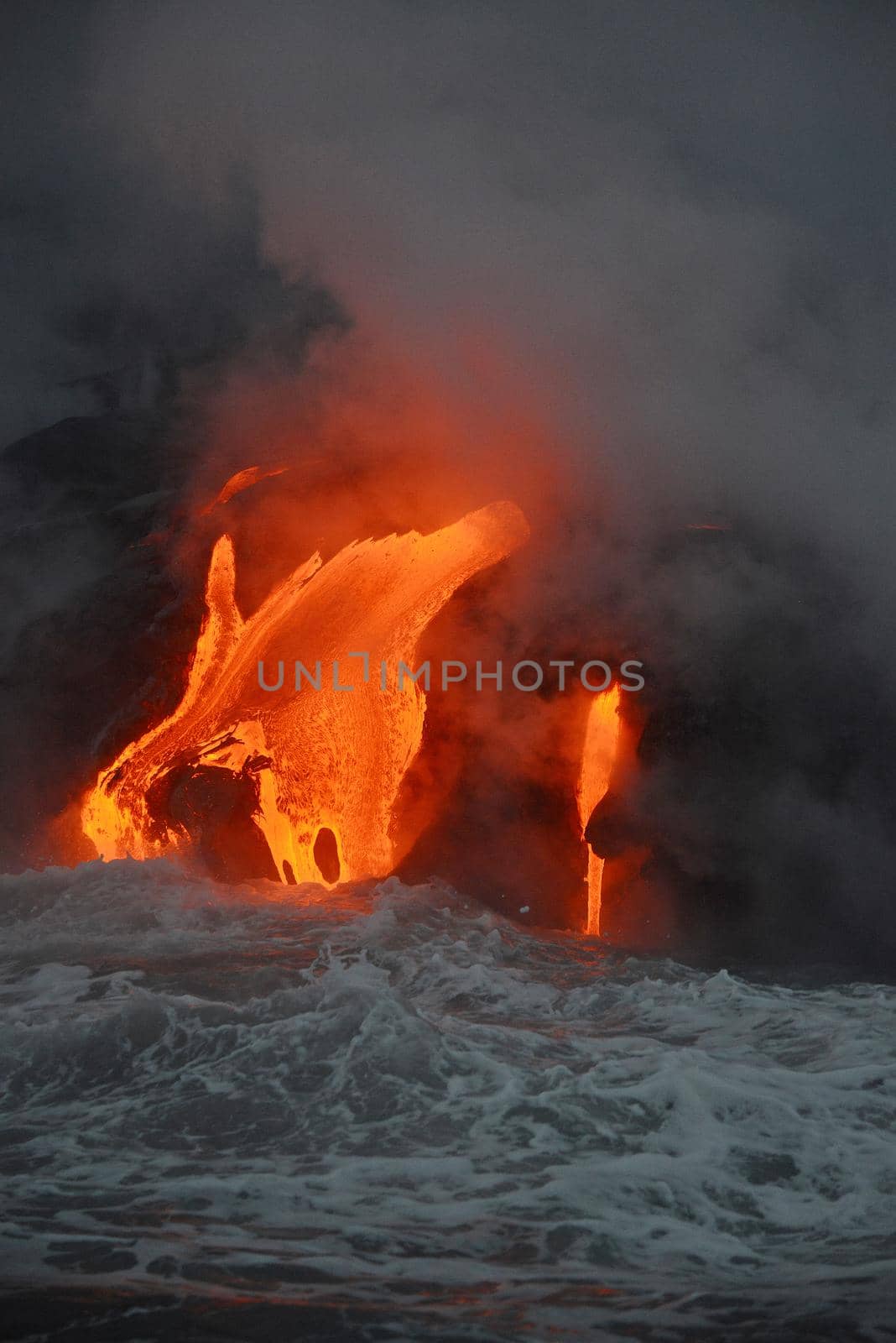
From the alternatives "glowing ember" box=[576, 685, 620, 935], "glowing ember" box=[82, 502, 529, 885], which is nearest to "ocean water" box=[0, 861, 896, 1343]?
"glowing ember" box=[576, 685, 620, 935]

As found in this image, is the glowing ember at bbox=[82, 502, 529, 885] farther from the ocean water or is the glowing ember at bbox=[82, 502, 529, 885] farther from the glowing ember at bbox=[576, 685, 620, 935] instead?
the ocean water

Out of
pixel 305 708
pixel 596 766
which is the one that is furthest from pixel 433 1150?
pixel 305 708

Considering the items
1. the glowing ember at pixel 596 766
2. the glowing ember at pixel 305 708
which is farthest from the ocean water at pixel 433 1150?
the glowing ember at pixel 305 708

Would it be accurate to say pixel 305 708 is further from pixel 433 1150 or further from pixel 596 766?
pixel 433 1150

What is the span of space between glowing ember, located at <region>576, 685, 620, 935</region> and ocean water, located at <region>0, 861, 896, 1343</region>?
1815 mm

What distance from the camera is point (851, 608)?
32.0 feet

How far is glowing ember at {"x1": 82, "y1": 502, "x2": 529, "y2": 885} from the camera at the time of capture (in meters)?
10.8

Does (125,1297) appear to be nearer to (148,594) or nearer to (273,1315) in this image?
(273,1315)

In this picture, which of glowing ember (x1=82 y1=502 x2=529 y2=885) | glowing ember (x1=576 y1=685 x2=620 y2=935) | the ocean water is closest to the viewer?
the ocean water

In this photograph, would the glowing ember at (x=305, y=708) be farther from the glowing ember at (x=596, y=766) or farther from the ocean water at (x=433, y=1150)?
the ocean water at (x=433, y=1150)

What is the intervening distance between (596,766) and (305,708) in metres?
3.36

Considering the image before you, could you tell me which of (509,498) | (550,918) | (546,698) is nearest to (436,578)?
(509,498)

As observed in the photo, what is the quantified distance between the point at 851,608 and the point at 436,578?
4.13 meters

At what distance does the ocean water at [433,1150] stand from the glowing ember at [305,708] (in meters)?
3.41
